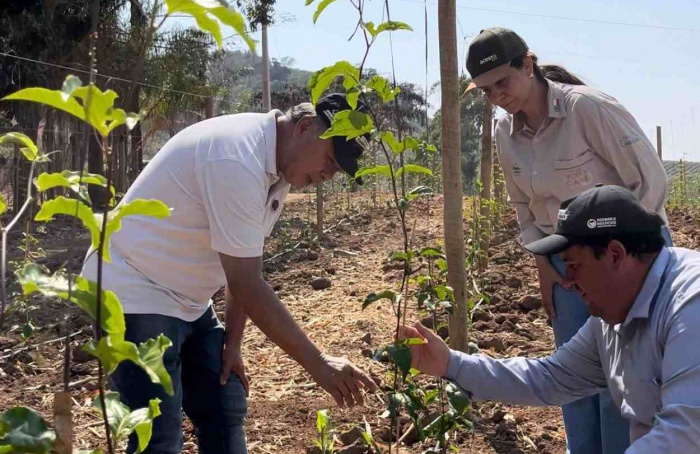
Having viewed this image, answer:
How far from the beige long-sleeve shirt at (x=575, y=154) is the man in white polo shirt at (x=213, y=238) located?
86cm

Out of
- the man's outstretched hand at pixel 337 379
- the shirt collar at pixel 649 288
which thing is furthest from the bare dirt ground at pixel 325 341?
the shirt collar at pixel 649 288

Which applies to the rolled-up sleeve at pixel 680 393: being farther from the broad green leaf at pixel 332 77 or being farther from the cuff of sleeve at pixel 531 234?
the cuff of sleeve at pixel 531 234

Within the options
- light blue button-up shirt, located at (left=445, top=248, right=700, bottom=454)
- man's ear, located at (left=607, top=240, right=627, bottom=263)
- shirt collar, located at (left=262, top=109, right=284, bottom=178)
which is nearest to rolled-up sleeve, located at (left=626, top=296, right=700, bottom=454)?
light blue button-up shirt, located at (left=445, top=248, right=700, bottom=454)

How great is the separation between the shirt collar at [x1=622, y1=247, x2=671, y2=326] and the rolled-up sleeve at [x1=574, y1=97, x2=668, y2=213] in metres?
0.74

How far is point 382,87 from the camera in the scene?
6.66 ft

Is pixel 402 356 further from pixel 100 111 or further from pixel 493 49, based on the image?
pixel 100 111

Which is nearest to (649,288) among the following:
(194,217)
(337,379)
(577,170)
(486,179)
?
(337,379)

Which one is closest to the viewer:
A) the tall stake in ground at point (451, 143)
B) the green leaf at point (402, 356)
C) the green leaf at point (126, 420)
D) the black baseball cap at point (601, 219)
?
the green leaf at point (126, 420)

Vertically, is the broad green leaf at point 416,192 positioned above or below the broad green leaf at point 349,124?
below

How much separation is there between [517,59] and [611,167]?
0.49 m

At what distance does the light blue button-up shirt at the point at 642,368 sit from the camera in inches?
62.8

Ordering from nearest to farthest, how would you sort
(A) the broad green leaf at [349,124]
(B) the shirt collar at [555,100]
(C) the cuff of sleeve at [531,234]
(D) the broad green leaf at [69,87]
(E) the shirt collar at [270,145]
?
(D) the broad green leaf at [69,87], (A) the broad green leaf at [349,124], (E) the shirt collar at [270,145], (B) the shirt collar at [555,100], (C) the cuff of sleeve at [531,234]

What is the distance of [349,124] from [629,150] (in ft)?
3.51

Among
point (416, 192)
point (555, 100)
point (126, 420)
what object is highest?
point (555, 100)
